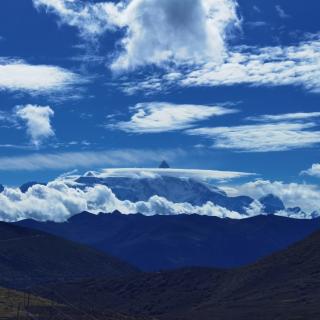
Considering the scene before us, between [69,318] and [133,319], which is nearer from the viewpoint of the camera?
[69,318]

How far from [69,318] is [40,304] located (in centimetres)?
2697

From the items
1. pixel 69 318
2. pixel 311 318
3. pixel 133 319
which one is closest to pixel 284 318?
pixel 311 318

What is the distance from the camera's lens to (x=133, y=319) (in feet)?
582

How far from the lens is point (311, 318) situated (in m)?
197

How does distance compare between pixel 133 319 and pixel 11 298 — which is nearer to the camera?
pixel 133 319

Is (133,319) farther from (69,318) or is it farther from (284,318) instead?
(284,318)

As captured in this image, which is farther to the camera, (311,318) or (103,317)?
(311,318)

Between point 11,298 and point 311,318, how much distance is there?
85.2 m

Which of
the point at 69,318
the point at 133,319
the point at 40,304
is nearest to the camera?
the point at 69,318

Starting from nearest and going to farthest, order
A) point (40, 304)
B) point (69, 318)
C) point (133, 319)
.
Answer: point (69, 318), point (133, 319), point (40, 304)

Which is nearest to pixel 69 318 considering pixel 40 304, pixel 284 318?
pixel 40 304

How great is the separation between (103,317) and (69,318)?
11.1 metres

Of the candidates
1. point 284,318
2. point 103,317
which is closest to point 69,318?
point 103,317

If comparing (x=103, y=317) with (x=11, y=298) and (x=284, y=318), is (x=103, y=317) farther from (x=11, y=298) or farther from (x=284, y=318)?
(x=284, y=318)
